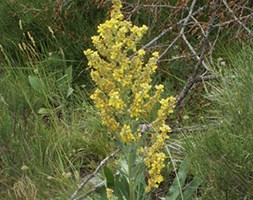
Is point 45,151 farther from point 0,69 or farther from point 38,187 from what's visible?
point 0,69

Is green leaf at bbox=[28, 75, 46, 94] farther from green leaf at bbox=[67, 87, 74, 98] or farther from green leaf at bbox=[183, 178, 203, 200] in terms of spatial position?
green leaf at bbox=[183, 178, 203, 200]

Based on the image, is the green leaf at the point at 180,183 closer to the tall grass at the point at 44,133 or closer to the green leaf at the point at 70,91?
the tall grass at the point at 44,133

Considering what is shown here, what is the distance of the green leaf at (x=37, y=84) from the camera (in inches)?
162

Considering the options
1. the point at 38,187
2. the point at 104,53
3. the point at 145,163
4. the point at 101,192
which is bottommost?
the point at 38,187

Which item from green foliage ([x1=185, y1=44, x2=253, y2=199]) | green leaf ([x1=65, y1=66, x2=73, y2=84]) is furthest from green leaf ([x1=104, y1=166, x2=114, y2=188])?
green leaf ([x1=65, y1=66, x2=73, y2=84])

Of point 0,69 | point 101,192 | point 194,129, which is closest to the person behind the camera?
point 101,192

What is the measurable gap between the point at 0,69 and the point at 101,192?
203 cm

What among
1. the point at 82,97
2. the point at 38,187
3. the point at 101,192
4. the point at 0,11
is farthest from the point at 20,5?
the point at 101,192

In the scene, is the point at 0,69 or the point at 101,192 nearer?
the point at 101,192

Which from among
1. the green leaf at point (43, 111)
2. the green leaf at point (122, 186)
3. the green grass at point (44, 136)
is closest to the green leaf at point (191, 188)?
the green leaf at point (122, 186)

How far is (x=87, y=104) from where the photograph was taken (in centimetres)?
411

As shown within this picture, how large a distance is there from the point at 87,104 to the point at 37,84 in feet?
1.13

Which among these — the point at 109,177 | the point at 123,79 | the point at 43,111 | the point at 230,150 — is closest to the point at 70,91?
the point at 43,111

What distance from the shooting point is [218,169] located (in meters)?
2.67
